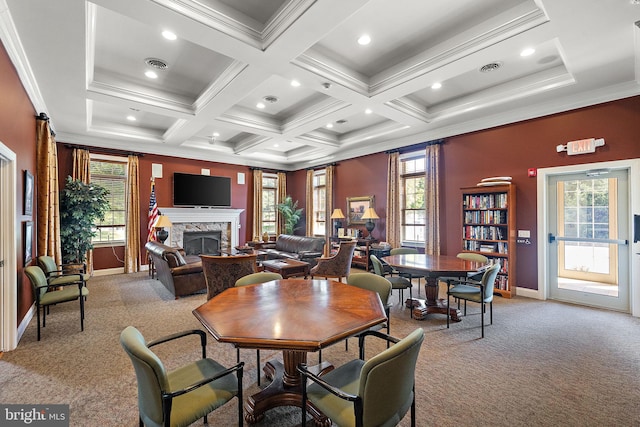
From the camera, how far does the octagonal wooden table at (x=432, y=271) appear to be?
11.5 ft

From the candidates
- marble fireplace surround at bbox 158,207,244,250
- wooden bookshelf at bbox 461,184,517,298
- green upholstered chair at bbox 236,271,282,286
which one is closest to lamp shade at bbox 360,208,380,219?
wooden bookshelf at bbox 461,184,517,298

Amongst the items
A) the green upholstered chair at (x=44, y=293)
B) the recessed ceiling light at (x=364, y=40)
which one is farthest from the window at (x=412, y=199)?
the green upholstered chair at (x=44, y=293)

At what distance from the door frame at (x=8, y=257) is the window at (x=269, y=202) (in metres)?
6.55

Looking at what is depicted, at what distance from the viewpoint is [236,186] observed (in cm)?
884

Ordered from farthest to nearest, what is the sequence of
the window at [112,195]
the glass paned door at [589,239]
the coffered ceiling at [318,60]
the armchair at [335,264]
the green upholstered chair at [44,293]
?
the window at [112,195], the armchair at [335,264], the glass paned door at [589,239], the green upholstered chair at [44,293], the coffered ceiling at [318,60]

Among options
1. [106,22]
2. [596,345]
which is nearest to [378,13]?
[106,22]

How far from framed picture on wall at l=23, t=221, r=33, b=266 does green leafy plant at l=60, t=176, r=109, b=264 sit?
144 cm

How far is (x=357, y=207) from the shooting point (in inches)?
311

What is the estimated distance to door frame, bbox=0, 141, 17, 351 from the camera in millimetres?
2996

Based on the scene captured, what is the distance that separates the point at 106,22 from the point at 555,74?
18.6 ft

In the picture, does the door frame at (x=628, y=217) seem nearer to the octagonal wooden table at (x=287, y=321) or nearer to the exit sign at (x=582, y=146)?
the exit sign at (x=582, y=146)

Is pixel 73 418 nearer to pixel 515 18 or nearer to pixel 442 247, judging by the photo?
pixel 515 18

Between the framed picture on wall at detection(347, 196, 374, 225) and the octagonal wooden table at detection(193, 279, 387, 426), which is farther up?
Result: the framed picture on wall at detection(347, 196, 374, 225)

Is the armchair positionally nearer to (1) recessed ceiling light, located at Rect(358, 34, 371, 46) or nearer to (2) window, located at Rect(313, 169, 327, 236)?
(1) recessed ceiling light, located at Rect(358, 34, 371, 46)
